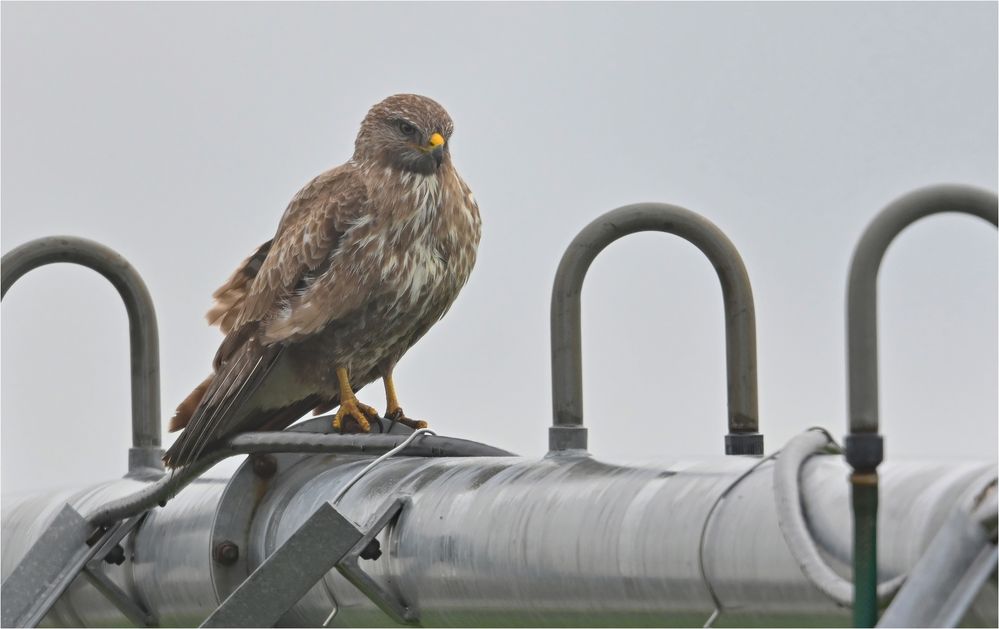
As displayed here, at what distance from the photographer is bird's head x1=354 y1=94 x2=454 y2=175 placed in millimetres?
5816

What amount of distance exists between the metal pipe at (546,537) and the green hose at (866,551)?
0.09 metres

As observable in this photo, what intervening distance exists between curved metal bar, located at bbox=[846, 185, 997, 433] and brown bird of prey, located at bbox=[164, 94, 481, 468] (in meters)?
3.20

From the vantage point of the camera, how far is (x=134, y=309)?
4656 mm

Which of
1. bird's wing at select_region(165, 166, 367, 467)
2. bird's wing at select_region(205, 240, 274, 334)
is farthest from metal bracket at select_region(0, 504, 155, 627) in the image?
bird's wing at select_region(205, 240, 274, 334)

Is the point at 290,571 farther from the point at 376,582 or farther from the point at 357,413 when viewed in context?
the point at 357,413

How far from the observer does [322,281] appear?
5.57 m

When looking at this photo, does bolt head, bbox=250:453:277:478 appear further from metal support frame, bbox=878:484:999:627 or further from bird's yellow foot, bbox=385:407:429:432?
metal support frame, bbox=878:484:999:627

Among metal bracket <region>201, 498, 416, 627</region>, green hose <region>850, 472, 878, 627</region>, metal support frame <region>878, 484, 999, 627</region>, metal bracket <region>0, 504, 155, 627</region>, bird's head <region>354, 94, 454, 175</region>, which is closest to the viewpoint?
metal support frame <region>878, 484, 999, 627</region>

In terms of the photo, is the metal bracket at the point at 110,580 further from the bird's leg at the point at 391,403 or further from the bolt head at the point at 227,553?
the bird's leg at the point at 391,403

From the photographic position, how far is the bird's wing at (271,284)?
506 cm

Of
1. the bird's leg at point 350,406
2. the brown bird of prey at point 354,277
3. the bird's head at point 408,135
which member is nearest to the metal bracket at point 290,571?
the bird's leg at point 350,406

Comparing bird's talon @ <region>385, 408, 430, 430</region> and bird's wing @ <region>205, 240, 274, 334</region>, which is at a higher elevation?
bird's wing @ <region>205, 240, 274, 334</region>

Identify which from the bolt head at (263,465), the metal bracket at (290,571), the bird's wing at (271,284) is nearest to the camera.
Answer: the metal bracket at (290,571)

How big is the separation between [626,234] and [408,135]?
2.52m
